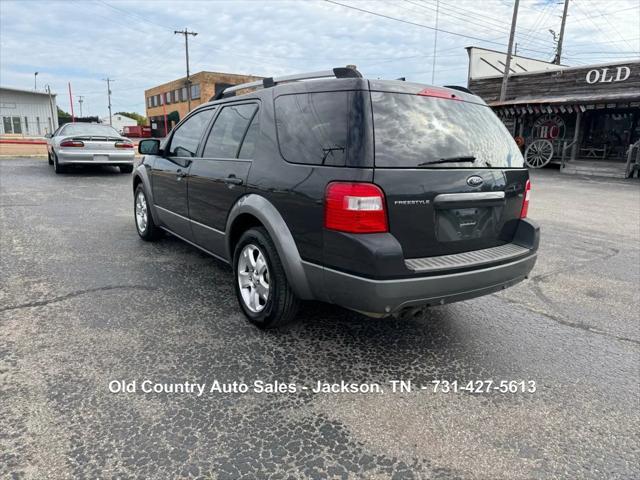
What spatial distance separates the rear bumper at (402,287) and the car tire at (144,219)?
11.1 ft

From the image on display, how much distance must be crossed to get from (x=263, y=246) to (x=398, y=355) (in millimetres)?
1191

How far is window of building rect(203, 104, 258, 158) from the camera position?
11.7 feet

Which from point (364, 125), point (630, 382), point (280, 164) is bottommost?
point (630, 382)

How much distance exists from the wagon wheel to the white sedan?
1686 cm

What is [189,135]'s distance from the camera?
15.0 feet

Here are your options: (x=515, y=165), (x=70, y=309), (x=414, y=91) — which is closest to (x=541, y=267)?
(x=515, y=165)

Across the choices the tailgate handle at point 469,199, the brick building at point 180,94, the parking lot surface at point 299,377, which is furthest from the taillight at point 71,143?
the brick building at point 180,94

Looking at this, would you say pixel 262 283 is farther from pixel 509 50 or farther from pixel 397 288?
pixel 509 50

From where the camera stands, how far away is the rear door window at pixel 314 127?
265 cm

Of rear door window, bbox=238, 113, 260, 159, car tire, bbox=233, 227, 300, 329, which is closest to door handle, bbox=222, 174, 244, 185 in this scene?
rear door window, bbox=238, 113, 260, 159

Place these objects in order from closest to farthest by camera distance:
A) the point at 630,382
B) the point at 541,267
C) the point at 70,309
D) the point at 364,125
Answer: the point at 364,125
the point at 630,382
the point at 70,309
the point at 541,267

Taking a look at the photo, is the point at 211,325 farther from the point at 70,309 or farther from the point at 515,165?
the point at 515,165

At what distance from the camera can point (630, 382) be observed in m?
2.75

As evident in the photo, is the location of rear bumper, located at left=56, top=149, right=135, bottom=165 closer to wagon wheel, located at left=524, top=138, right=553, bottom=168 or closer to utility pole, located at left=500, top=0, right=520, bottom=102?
wagon wheel, located at left=524, top=138, right=553, bottom=168
